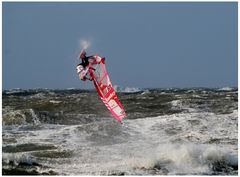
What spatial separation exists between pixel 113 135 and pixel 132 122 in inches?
149

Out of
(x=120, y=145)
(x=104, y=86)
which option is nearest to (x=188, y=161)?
(x=104, y=86)

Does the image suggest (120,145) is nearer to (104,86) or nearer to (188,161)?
(104,86)

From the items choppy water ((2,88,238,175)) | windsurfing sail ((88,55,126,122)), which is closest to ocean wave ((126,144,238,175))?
choppy water ((2,88,238,175))

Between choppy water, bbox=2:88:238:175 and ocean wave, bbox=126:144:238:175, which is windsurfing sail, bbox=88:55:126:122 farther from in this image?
ocean wave, bbox=126:144:238:175

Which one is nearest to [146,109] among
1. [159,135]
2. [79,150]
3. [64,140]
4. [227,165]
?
[159,135]

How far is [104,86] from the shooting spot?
12.5 metres

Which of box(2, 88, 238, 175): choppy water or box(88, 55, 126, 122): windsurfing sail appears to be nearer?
box(2, 88, 238, 175): choppy water

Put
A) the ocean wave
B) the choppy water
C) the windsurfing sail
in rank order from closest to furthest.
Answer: the ocean wave, the choppy water, the windsurfing sail

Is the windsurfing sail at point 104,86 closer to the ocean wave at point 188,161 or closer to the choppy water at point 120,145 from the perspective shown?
the choppy water at point 120,145

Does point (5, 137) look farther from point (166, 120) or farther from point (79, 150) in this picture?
point (166, 120)

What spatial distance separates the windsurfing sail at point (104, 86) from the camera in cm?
1171

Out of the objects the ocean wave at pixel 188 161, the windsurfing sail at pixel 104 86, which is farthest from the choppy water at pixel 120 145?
the windsurfing sail at pixel 104 86

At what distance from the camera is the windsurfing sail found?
11712mm

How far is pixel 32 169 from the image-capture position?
9992 millimetres
